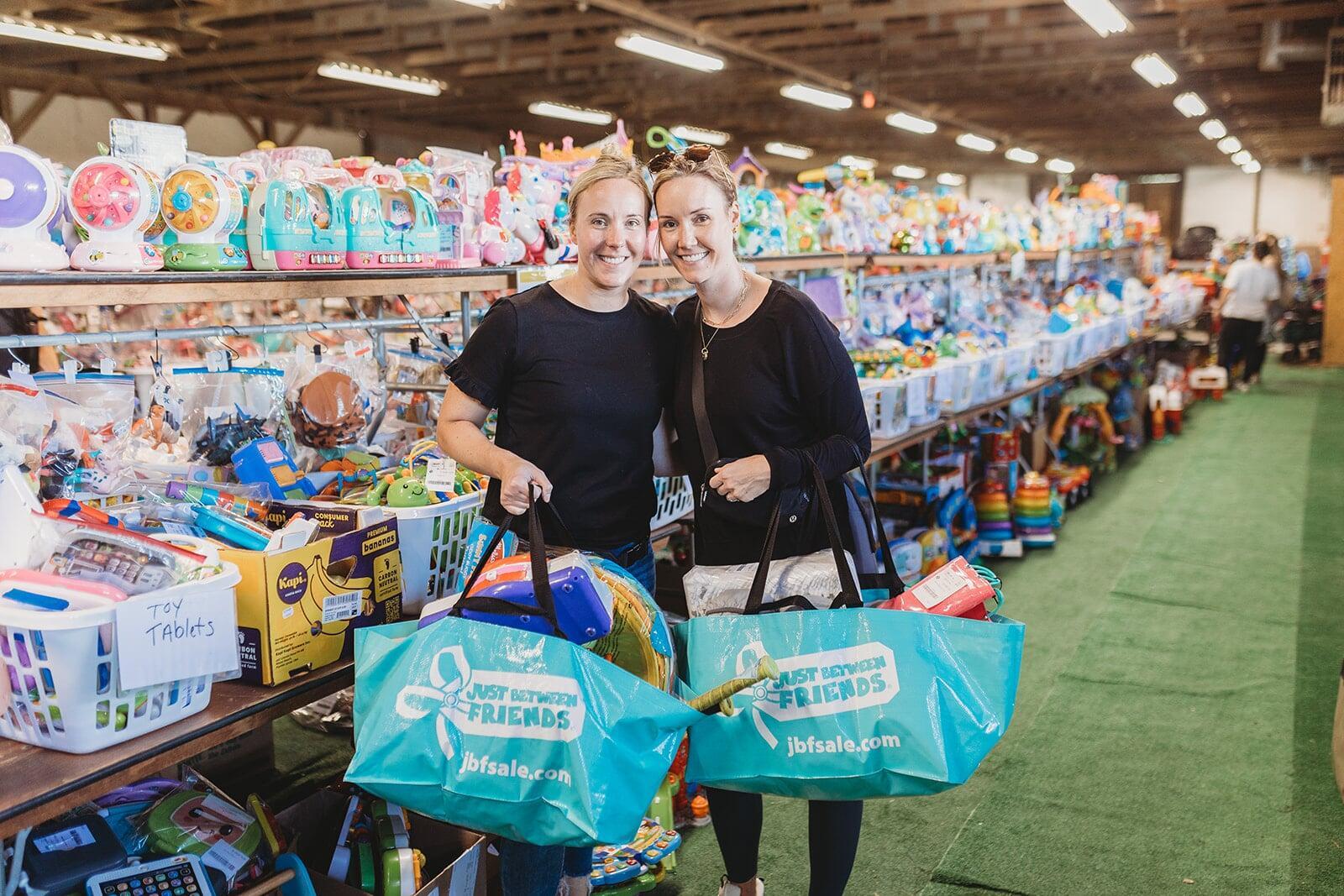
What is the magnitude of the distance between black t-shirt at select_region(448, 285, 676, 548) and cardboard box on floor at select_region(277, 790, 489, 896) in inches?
28.7

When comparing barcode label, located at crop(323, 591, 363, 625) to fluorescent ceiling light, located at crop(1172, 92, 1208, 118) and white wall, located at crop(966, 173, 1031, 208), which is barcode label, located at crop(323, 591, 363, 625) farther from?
white wall, located at crop(966, 173, 1031, 208)

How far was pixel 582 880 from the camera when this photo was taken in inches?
95.0

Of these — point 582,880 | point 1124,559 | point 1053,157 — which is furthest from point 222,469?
point 1053,157

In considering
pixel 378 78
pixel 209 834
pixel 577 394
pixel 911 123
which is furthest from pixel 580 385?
pixel 911 123

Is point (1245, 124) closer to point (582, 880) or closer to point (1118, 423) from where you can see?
A: point (1118, 423)

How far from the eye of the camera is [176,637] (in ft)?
5.48

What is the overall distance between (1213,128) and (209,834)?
18965 millimetres

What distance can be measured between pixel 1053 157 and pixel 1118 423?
1683cm

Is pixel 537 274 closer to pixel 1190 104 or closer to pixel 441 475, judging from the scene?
pixel 441 475

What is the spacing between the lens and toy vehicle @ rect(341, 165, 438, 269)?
2400mm

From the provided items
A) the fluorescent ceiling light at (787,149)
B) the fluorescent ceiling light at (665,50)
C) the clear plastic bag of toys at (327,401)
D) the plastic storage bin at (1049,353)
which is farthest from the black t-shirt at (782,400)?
the fluorescent ceiling light at (787,149)

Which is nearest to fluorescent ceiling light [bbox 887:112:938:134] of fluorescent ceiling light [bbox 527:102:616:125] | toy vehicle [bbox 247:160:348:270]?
fluorescent ceiling light [bbox 527:102:616:125]

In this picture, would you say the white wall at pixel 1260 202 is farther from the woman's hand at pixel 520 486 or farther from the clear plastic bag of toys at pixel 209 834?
the clear plastic bag of toys at pixel 209 834

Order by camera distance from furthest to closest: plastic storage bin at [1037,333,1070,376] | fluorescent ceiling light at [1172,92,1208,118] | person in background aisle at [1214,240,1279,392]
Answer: fluorescent ceiling light at [1172,92,1208,118], person in background aisle at [1214,240,1279,392], plastic storage bin at [1037,333,1070,376]
